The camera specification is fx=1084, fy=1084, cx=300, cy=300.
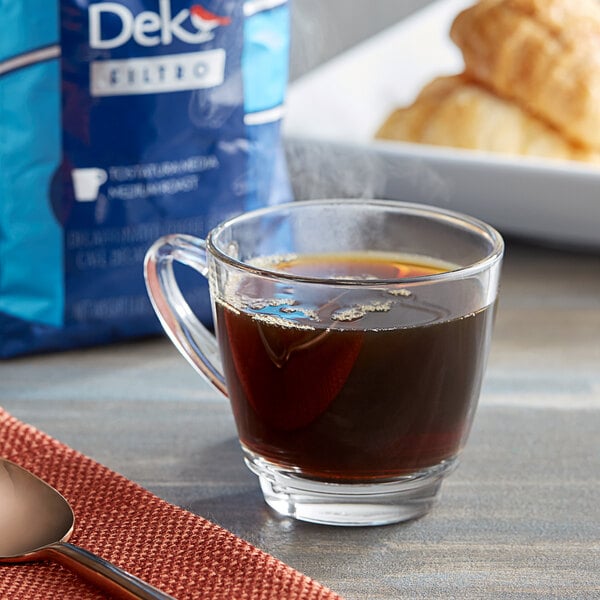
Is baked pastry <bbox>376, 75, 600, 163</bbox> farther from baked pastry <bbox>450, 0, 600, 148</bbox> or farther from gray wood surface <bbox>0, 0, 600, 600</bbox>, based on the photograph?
A: gray wood surface <bbox>0, 0, 600, 600</bbox>

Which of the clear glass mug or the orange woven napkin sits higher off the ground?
the clear glass mug

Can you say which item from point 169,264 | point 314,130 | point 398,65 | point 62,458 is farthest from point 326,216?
point 398,65

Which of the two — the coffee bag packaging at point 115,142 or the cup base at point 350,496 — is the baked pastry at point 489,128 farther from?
the cup base at point 350,496

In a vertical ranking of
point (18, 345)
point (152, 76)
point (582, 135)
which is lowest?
point (18, 345)

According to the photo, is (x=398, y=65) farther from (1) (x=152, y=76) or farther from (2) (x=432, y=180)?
(1) (x=152, y=76)

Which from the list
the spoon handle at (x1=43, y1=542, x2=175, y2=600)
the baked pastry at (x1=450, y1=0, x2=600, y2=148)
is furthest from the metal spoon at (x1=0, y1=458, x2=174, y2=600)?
the baked pastry at (x1=450, y1=0, x2=600, y2=148)

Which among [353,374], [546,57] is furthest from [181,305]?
[546,57]
